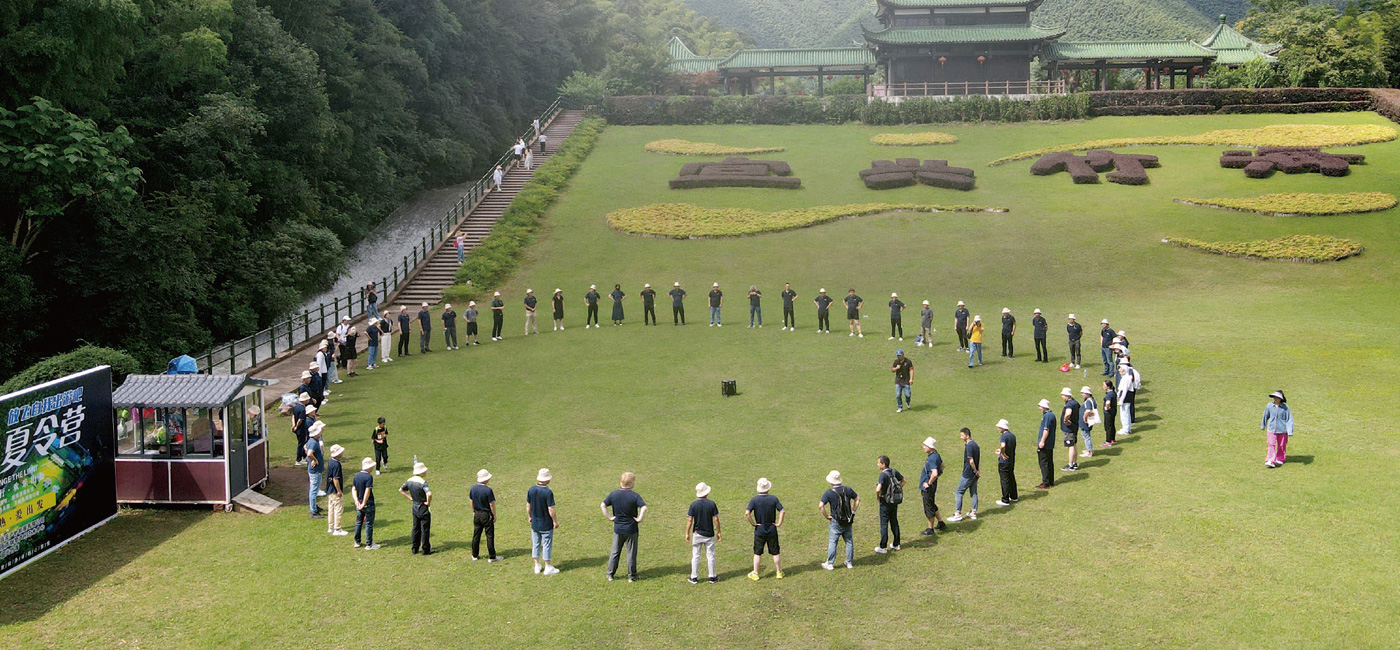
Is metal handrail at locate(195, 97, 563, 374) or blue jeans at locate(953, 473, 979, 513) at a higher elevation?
metal handrail at locate(195, 97, 563, 374)

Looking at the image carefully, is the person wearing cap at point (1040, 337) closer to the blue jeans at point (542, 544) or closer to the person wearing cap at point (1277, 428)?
the person wearing cap at point (1277, 428)

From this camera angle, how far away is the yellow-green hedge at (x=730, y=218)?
4116 cm

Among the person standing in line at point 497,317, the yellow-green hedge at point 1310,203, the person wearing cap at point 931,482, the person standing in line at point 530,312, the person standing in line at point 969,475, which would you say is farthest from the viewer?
the yellow-green hedge at point 1310,203

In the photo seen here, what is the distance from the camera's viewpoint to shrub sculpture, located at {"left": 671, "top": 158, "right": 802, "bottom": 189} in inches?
1869

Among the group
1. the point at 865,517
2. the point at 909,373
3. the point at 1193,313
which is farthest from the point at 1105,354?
the point at 865,517

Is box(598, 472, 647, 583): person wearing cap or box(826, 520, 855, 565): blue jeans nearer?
box(598, 472, 647, 583): person wearing cap

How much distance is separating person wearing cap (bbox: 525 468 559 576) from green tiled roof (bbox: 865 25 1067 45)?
5513 cm

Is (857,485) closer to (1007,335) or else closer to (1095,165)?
(1007,335)

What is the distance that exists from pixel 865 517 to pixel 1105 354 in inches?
424

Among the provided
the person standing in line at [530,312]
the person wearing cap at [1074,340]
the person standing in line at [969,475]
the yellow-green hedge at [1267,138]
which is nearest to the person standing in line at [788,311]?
the person standing in line at [530,312]

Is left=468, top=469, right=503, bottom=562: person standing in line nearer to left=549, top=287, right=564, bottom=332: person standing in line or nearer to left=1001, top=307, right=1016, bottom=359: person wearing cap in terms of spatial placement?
left=1001, top=307, right=1016, bottom=359: person wearing cap

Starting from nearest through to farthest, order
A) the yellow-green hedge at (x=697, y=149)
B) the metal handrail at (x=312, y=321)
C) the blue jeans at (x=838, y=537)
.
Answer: the blue jeans at (x=838, y=537)
the metal handrail at (x=312, y=321)
the yellow-green hedge at (x=697, y=149)

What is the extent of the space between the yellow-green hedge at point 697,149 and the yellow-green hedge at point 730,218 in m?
10.8

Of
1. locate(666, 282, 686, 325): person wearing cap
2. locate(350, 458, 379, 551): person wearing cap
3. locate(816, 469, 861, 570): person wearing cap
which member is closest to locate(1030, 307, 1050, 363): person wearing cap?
locate(666, 282, 686, 325): person wearing cap
